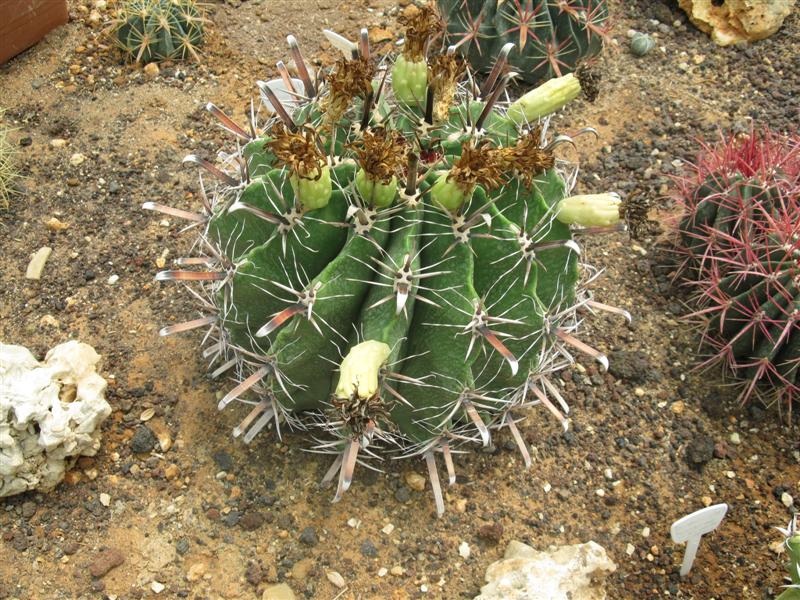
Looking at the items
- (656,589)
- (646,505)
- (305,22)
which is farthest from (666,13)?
(656,589)

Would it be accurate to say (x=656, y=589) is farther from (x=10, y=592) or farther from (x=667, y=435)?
(x=10, y=592)

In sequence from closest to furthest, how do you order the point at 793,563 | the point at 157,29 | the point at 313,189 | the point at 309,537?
the point at 313,189 < the point at 793,563 < the point at 309,537 < the point at 157,29

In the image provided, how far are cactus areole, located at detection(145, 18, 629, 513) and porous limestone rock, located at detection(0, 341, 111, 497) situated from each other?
0.47m

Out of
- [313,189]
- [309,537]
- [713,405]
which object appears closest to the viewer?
[313,189]

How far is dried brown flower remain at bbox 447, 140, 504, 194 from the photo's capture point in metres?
2.10

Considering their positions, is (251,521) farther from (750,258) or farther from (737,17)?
(737,17)

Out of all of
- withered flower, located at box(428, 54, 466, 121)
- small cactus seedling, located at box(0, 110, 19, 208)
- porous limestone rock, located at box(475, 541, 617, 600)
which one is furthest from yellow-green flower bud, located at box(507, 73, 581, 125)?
small cactus seedling, located at box(0, 110, 19, 208)

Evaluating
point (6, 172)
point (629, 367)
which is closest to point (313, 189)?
point (629, 367)

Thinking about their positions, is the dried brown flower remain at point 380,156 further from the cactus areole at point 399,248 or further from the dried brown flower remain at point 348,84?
the dried brown flower remain at point 348,84

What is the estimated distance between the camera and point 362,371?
2014 millimetres

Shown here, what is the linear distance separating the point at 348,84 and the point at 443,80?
29 centimetres

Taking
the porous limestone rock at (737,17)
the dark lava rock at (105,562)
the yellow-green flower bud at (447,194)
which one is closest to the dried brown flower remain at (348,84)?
the yellow-green flower bud at (447,194)

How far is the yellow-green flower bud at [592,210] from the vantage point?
232 cm

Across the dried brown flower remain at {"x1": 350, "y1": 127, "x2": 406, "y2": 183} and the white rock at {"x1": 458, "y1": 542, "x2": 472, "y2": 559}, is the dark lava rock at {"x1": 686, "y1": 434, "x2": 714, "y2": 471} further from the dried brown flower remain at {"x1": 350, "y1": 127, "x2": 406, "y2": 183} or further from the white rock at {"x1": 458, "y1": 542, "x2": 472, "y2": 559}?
the dried brown flower remain at {"x1": 350, "y1": 127, "x2": 406, "y2": 183}
